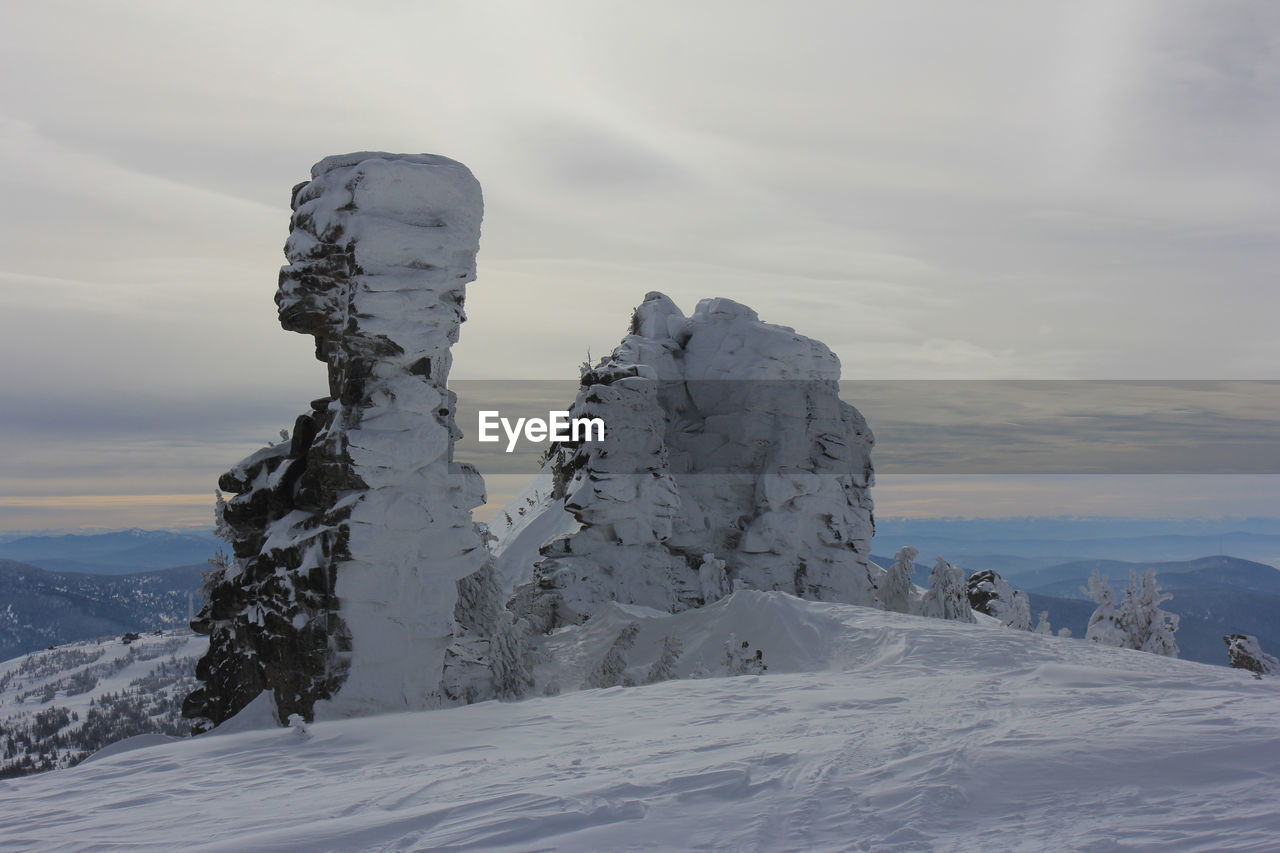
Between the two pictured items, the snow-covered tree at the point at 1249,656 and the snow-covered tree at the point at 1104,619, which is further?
the snow-covered tree at the point at 1104,619

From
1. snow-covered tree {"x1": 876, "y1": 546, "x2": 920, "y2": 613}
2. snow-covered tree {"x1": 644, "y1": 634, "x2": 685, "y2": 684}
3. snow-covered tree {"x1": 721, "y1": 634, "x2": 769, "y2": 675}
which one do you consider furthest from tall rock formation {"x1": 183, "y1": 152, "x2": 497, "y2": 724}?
snow-covered tree {"x1": 876, "y1": 546, "x2": 920, "y2": 613}

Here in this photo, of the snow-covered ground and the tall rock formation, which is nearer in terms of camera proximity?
the snow-covered ground

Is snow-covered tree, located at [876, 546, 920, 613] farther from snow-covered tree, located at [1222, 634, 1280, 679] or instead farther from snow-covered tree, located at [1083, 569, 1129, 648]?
snow-covered tree, located at [1222, 634, 1280, 679]

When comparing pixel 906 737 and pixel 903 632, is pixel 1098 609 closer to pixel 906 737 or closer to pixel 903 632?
pixel 903 632

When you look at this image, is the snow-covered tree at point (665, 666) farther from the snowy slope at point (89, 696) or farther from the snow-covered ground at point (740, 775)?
the snowy slope at point (89, 696)

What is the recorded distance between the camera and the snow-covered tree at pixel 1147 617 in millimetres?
29141

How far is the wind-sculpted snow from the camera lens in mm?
29844

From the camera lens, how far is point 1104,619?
1228 inches

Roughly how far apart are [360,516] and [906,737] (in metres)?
11.4

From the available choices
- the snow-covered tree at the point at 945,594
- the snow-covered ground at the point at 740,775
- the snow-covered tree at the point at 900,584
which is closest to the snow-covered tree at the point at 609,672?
the snow-covered ground at the point at 740,775

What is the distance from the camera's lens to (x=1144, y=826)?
5918mm

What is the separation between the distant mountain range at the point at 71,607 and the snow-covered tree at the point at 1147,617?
142 meters

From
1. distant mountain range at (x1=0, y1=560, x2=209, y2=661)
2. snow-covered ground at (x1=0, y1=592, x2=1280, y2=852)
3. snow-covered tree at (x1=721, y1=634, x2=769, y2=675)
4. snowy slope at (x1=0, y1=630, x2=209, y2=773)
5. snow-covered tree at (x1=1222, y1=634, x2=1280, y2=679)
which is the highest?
snow-covered ground at (x1=0, y1=592, x2=1280, y2=852)

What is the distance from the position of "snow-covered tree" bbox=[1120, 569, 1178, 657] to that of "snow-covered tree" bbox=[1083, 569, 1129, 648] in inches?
11.3
